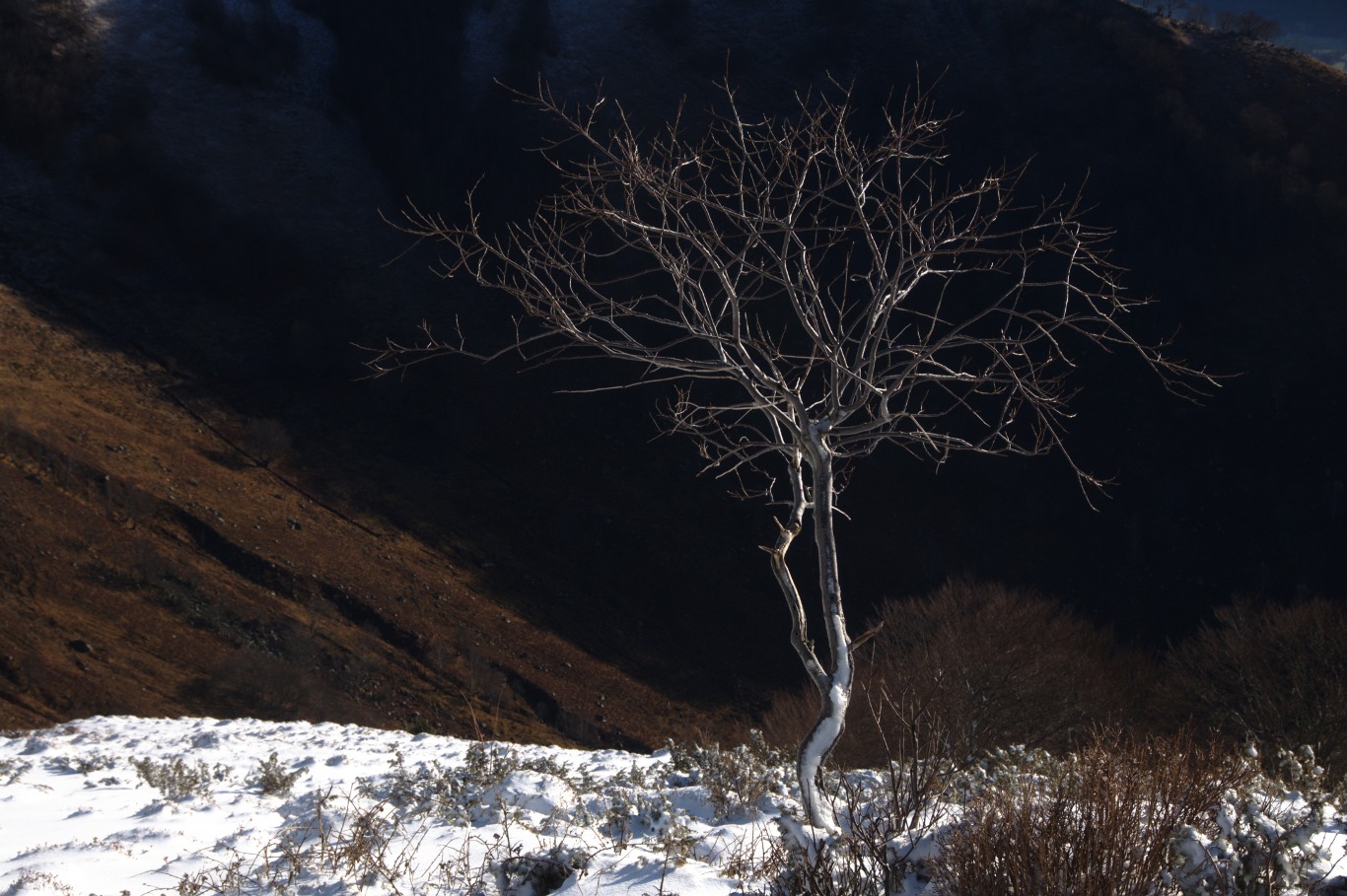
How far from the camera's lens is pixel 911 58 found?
136 feet

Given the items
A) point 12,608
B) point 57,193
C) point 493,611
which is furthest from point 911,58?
point 12,608

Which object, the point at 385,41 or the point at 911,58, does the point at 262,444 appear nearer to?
the point at 385,41

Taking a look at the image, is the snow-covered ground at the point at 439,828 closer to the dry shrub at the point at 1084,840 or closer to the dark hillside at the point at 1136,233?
the dry shrub at the point at 1084,840

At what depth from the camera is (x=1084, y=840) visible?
9.79 feet

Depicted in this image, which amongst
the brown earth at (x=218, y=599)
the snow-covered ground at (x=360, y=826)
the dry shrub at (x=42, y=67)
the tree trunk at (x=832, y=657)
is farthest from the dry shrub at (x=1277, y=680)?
the dry shrub at (x=42, y=67)

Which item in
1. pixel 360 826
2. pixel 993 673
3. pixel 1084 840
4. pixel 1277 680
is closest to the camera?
pixel 1084 840

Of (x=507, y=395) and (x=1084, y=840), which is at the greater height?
(x=1084, y=840)

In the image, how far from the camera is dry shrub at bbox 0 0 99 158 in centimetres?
3578

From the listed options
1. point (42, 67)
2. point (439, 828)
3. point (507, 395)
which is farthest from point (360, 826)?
point (42, 67)

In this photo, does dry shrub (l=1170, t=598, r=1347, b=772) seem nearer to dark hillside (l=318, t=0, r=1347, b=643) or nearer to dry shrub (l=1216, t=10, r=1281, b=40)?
dark hillside (l=318, t=0, r=1347, b=643)

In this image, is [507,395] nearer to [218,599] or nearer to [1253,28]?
[218,599]

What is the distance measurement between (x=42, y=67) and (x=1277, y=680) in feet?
141

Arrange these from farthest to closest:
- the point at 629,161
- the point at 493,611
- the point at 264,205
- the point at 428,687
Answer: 1. the point at 264,205
2. the point at 493,611
3. the point at 428,687
4. the point at 629,161

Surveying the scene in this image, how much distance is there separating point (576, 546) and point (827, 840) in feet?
81.4
